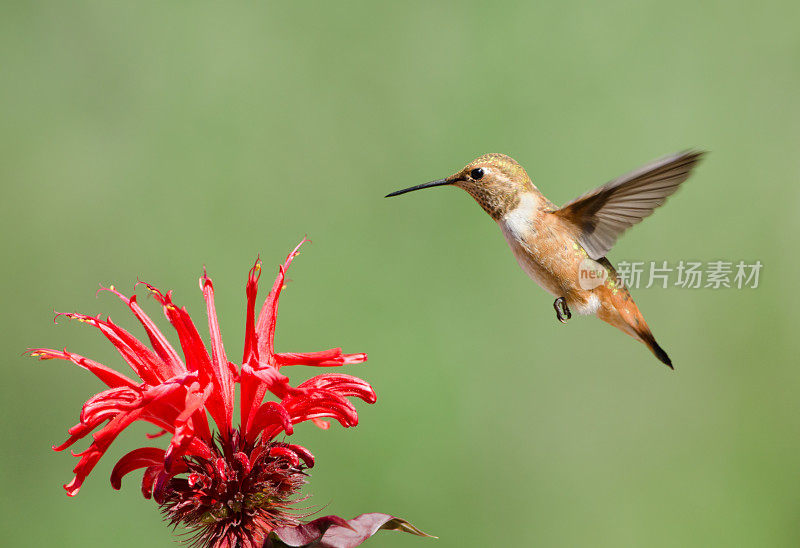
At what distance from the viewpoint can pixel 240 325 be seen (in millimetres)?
2381

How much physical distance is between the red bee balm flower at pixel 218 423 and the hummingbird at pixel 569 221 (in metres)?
0.26

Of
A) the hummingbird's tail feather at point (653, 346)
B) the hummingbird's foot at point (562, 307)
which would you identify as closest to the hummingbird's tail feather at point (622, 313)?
the hummingbird's tail feather at point (653, 346)

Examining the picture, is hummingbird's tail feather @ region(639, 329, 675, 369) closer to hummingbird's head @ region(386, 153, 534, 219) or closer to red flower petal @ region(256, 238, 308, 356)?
hummingbird's head @ region(386, 153, 534, 219)

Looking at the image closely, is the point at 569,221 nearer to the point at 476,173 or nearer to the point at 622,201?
the point at 622,201

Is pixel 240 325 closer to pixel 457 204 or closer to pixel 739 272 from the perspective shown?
pixel 457 204

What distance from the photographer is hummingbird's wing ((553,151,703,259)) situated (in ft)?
2.89

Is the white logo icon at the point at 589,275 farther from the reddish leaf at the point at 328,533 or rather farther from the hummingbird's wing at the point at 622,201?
the reddish leaf at the point at 328,533

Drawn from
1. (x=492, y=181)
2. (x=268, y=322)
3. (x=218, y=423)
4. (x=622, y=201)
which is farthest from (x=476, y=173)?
(x=218, y=423)

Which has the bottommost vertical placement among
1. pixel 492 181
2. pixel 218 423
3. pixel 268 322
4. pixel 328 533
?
pixel 328 533

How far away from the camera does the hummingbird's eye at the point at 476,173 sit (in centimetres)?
94

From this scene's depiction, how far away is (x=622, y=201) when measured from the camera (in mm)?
1007

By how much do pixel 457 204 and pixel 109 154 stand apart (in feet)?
3.59

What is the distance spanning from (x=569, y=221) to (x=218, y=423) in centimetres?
52

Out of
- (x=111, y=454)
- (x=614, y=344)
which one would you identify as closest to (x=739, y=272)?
(x=614, y=344)
